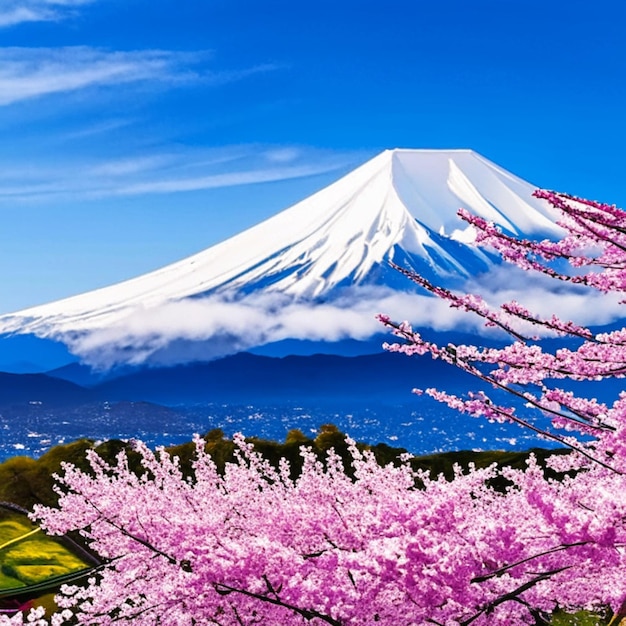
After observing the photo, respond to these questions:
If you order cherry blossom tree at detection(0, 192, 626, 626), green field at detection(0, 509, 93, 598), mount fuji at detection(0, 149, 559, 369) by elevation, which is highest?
mount fuji at detection(0, 149, 559, 369)

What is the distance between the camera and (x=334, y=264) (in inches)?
6206

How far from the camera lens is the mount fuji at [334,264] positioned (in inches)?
4744

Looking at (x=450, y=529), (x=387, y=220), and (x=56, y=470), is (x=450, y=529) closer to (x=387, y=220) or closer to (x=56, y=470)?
(x=56, y=470)

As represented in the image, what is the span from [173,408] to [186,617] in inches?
7335

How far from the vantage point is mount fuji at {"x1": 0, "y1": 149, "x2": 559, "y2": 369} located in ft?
395

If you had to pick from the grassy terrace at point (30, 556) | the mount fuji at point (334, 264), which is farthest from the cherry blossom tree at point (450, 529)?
the mount fuji at point (334, 264)

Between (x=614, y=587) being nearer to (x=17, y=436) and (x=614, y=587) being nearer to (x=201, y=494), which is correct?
(x=201, y=494)

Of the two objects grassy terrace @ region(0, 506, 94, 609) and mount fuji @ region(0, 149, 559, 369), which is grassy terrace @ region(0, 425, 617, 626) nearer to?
grassy terrace @ region(0, 506, 94, 609)

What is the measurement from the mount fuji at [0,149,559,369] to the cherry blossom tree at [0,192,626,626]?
3421 inches

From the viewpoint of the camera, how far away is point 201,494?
24.0 ft

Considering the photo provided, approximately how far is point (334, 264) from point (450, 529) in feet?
501

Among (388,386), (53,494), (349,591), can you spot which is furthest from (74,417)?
(349,591)

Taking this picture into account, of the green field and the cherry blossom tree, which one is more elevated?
the cherry blossom tree

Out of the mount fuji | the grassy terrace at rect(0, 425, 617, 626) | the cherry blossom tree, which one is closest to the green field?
the grassy terrace at rect(0, 425, 617, 626)
